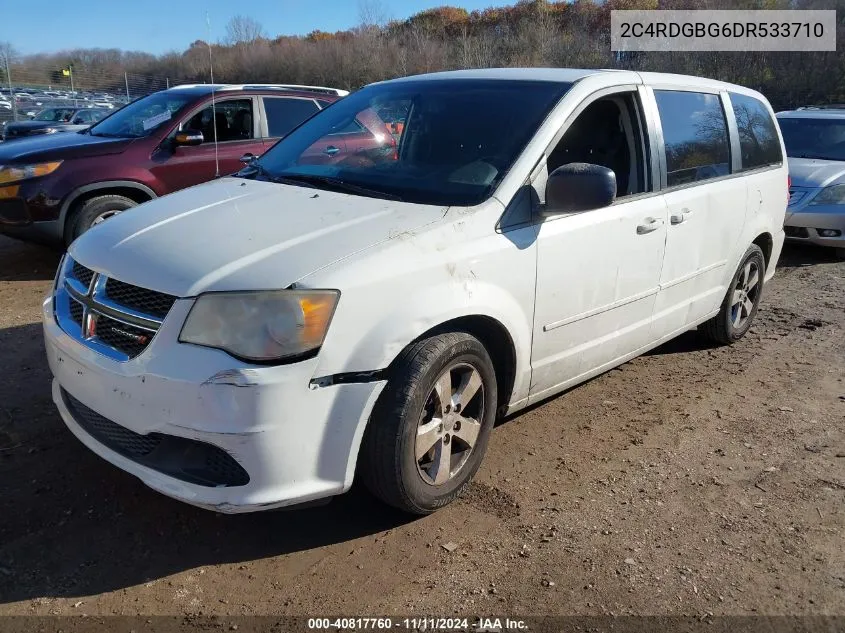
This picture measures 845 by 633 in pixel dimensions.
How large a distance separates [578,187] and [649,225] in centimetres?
88

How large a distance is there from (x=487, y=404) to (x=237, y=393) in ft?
3.92

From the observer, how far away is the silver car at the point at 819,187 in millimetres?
8234

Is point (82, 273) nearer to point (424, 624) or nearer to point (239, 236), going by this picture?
point (239, 236)

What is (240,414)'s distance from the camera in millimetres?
2354

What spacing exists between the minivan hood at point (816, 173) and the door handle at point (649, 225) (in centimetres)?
572

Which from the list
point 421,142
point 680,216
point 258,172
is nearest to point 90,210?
point 258,172

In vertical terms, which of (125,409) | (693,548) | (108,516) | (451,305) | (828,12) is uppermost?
(828,12)

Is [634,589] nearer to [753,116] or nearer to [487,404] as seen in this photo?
[487,404]

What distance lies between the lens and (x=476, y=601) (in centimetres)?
251

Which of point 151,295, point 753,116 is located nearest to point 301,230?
point 151,295

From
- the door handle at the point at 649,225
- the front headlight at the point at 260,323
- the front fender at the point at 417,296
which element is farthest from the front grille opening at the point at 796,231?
the front headlight at the point at 260,323

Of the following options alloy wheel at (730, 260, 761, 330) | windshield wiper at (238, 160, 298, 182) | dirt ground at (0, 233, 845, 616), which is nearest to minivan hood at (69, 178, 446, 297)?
windshield wiper at (238, 160, 298, 182)

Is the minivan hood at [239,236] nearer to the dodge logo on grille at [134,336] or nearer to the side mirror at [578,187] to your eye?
the dodge logo on grille at [134,336]

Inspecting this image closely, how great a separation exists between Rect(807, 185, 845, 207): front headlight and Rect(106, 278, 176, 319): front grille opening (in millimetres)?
8067
